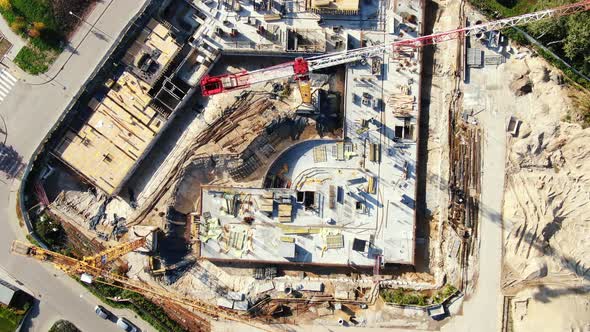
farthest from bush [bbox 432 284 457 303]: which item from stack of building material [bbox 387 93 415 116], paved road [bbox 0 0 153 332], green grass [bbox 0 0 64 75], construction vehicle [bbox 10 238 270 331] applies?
green grass [bbox 0 0 64 75]

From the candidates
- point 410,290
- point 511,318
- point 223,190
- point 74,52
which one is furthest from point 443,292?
point 74,52

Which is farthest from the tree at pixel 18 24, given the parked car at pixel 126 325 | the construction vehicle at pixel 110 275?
the parked car at pixel 126 325

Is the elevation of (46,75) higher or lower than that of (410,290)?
higher

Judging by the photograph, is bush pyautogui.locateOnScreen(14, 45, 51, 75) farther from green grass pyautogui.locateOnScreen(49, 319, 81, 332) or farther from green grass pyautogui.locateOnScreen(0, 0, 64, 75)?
green grass pyautogui.locateOnScreen(49, 319, 81, 332)

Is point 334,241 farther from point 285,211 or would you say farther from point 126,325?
point 126,325

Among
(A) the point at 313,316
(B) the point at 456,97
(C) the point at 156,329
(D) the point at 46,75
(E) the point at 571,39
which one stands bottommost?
(C) the point at 156,329

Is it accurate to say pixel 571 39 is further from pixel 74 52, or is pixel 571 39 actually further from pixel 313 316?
pixel 74 52
